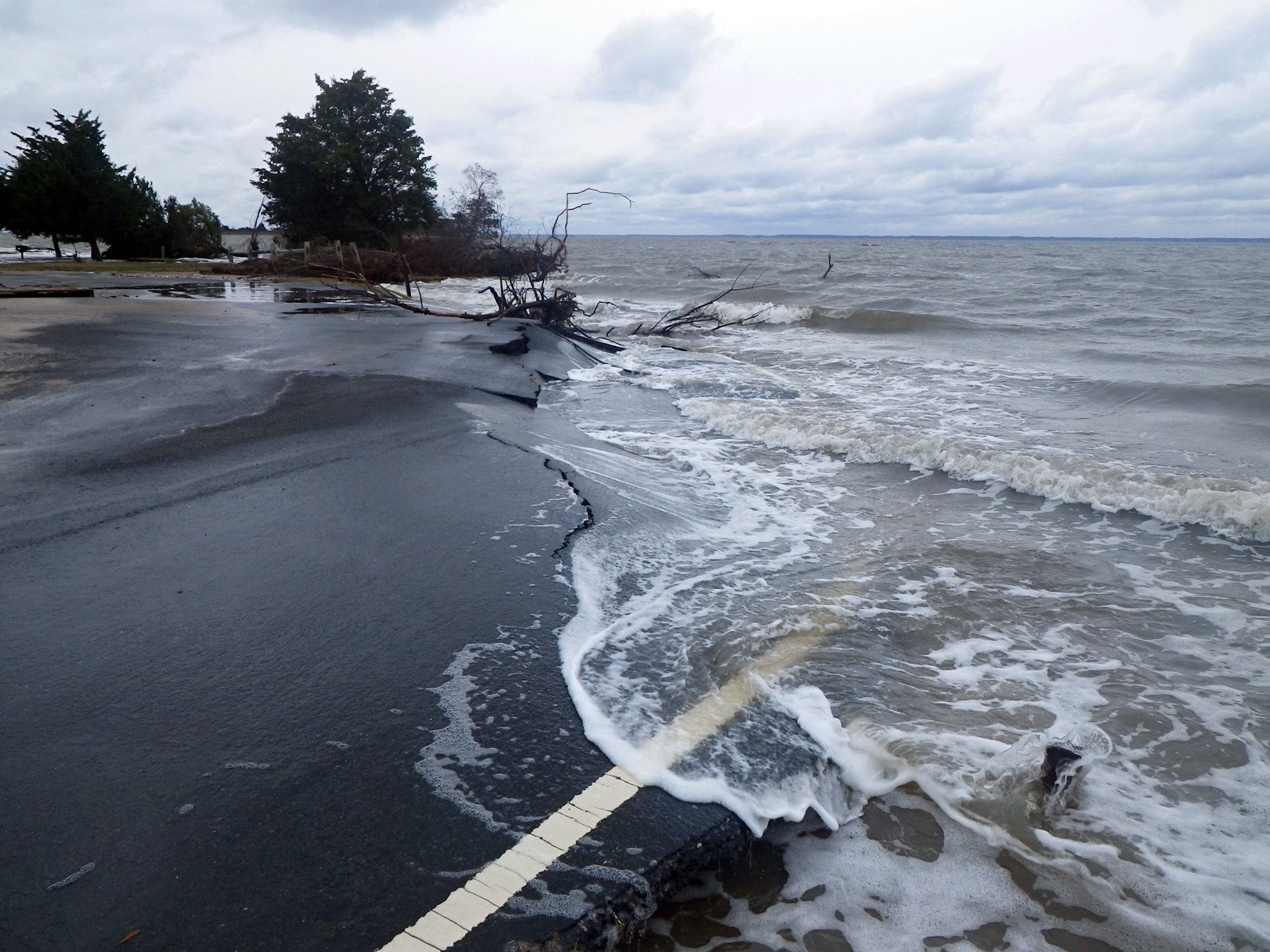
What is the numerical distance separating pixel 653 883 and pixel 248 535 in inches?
127

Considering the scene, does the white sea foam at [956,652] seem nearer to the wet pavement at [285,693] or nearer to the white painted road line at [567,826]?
the white painted road line at [567,826]

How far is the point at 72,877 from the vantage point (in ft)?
6.77

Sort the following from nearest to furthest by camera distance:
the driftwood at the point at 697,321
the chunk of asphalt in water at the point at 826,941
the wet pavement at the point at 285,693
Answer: the wet pavement at the point at 285,693 → the chunk of asphalt in water at the point at 826,941 → the driftwood at the point at 697,321

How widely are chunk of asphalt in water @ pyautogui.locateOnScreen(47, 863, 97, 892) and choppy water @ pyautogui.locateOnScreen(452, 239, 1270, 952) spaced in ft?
4.91

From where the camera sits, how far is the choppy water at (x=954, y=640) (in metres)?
2.45

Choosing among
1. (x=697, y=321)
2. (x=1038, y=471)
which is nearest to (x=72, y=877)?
(x=1038, y=471)

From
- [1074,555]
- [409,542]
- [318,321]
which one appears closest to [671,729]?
[409,542]

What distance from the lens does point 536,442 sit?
280 inches

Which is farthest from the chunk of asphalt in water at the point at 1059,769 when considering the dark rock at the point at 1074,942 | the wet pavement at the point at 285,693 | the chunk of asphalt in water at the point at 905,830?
the wet pavement at the point at 285,693

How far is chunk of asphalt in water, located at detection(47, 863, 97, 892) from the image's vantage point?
2.03 metres

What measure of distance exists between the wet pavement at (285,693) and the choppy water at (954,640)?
34 centimetres

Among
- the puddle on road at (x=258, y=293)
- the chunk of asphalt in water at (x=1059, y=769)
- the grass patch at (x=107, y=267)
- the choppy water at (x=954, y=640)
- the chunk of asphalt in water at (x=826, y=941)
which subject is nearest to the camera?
the chunk of asphalt in water at (x=826, y=941)

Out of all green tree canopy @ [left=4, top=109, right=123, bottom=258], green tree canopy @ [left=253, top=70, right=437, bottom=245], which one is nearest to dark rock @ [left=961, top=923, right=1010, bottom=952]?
green tree canopy @ [left=253, top=70, right=437, bottom=245]

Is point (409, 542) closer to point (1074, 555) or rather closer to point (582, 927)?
point (582, 927)
